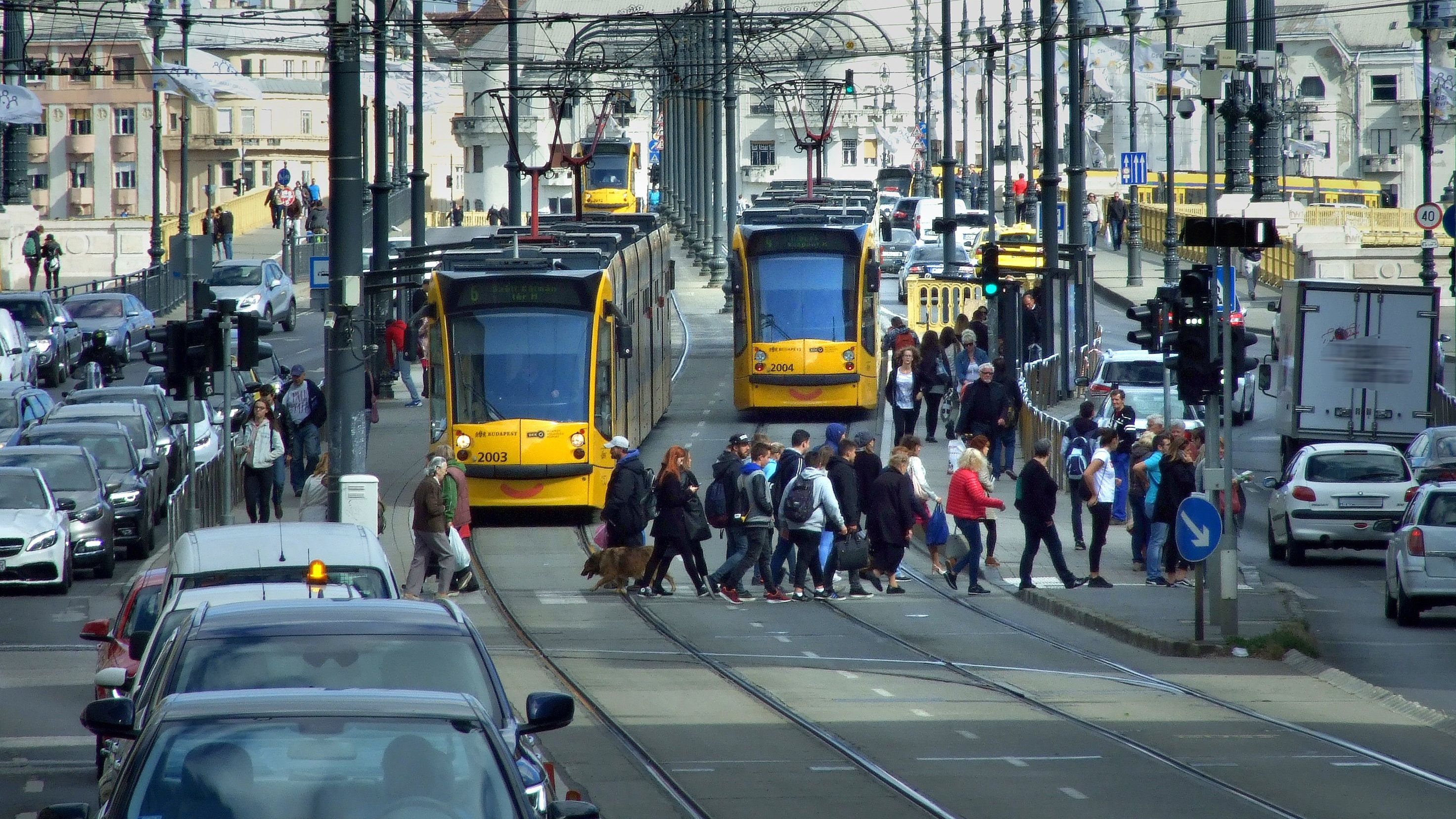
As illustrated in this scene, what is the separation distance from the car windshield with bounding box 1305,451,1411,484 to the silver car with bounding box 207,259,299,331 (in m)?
31.1

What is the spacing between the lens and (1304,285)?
30656mm

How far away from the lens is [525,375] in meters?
24.0

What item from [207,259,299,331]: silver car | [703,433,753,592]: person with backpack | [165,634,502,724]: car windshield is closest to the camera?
[165,634,502,724]: car windshield

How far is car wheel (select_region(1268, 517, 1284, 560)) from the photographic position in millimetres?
24812

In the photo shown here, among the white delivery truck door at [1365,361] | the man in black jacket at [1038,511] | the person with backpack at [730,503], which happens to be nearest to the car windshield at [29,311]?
the white delivery truck door at [1365,361]

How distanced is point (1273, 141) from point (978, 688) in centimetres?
2860

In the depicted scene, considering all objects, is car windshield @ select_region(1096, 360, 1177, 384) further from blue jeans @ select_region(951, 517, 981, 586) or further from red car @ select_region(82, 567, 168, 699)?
red car @ select_region(82, 567, 168, 699)

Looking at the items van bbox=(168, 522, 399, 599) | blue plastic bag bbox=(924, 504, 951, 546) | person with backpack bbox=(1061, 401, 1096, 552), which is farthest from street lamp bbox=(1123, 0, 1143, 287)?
van bbox=(168, 522, 399, 599)

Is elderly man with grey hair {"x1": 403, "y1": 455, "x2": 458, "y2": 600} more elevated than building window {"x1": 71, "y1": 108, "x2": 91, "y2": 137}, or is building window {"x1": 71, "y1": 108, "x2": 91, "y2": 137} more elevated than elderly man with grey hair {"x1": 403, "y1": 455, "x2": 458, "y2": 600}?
building window {"x1": 71, "y1": 108, "x2": 91, "y2": 137}

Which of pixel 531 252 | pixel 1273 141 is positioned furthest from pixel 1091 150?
pixel 531 252

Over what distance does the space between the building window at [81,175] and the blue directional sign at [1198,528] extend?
99.8 meters

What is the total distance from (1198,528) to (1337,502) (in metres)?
7.72

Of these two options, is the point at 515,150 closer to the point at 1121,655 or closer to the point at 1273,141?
the point at 1273,141

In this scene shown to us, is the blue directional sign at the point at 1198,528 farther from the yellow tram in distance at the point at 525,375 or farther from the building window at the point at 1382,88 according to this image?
the building window at the point at 1382,88
